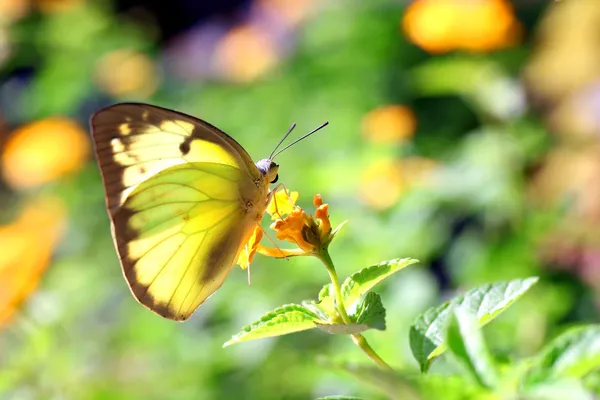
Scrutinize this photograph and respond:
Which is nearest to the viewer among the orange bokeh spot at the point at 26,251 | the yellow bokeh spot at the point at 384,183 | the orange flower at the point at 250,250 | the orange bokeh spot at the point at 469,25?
the orange flower at the point at 250,250

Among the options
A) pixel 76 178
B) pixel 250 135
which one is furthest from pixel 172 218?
pixel 76 178

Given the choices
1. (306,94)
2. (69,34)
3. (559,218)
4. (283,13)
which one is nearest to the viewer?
(559,218)

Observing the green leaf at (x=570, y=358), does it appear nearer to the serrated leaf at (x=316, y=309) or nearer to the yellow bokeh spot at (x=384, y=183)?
the serrated leaf at (x=316, y=309)

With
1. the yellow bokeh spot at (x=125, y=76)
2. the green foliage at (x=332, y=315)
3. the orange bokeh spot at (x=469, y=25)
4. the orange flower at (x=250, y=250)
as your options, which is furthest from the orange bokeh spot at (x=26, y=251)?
the orange bokeh spot at (x=469, y=25)

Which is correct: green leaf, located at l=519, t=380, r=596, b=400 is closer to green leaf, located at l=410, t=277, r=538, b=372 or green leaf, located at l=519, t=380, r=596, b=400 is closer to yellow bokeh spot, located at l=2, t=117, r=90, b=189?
green leaf, located at l=410, t=277, r=538, b=372

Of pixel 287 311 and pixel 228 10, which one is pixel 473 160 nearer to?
pixel 287 311
